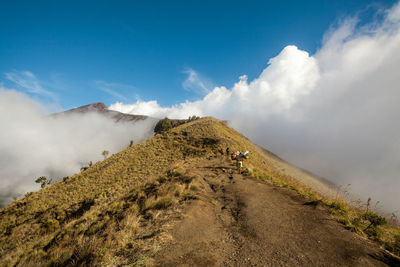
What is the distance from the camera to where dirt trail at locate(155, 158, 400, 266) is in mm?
4836

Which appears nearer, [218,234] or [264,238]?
[264,238]

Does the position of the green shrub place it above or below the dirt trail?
above

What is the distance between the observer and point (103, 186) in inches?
1102

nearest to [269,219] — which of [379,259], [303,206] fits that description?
[303,206]

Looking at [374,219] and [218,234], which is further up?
[374,219]

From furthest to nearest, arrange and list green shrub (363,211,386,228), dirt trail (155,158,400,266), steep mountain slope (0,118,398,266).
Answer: green shrub (363,211,386,228) → steep mountain slope (0,118,398,266) → dirt trail (155,158,400,266)

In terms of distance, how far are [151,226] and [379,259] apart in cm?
762

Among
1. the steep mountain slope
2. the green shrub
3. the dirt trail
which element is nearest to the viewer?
the dirt trail

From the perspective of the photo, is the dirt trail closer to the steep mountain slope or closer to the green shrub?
the steep mountain slope

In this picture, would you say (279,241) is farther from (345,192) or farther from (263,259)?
(345,192)

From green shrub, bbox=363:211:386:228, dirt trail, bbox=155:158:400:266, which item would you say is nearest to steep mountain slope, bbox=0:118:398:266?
dirt trail, bbox=155:158:400:266

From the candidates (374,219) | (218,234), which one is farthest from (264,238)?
(374,219)

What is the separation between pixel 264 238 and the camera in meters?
6.00

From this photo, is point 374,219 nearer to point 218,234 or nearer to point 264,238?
point 264,238
